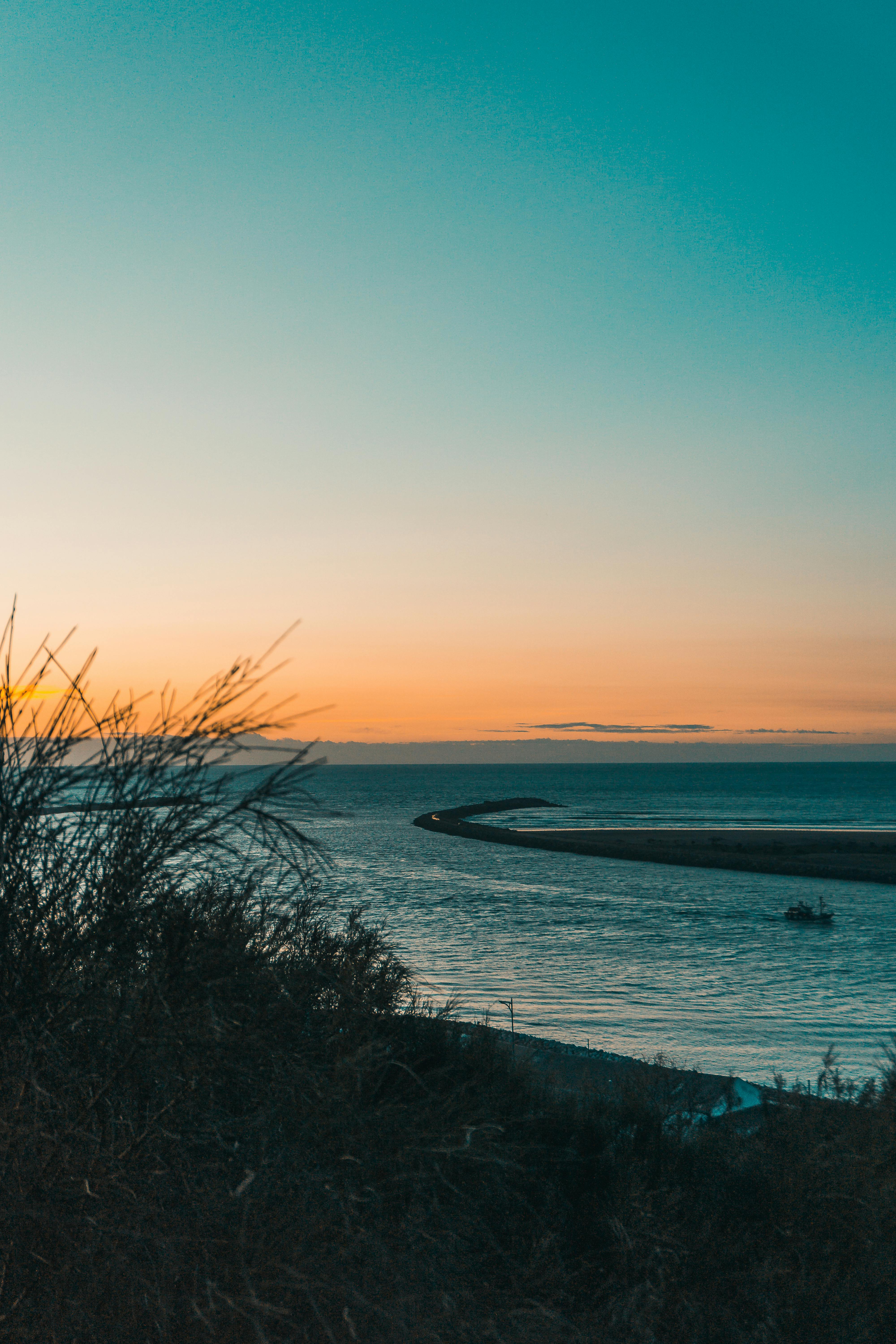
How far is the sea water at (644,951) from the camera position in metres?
20.8

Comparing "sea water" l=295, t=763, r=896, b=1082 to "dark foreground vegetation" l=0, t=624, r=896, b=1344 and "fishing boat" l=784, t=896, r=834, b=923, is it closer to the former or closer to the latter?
"fishing boat" l=784, t=896, r=834, b=923

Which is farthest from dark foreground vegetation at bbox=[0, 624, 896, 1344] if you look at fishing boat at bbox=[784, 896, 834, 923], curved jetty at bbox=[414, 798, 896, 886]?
curved jetty at bbox=[414, 798, 896, 886]

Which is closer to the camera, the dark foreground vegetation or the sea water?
the dark foreground vegetation

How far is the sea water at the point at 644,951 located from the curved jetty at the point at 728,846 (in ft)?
5.31

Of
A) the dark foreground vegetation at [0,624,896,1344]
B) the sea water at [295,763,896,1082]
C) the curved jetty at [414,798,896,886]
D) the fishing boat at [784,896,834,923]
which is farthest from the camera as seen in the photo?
the curved jetty at [414,798,896,886]

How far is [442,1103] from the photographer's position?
22.2 feet

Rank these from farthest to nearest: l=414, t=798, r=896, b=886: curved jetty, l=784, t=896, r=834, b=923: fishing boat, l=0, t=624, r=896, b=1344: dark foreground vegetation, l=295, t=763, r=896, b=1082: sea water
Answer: l=414, t=798, r=896, b=886: curved jetty, l=784, t=896, r=834, b=923: fishing boat, l=295, t=763, r=896, b=1082: sea water, l=0, t=624, r=896, b=1344: dark foreground vegetation

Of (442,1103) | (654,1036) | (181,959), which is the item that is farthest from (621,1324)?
(654,1036)

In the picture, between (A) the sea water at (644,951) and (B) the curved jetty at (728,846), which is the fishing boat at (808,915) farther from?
(B) the curved jetty at (728,846)

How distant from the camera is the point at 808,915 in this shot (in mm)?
38062

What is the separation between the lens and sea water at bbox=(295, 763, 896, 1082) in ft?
68.1

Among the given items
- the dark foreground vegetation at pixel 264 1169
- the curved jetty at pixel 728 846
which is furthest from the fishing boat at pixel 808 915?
the dark foreground vegetation at pixel 264 1169

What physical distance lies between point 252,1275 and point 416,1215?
4.05 feet

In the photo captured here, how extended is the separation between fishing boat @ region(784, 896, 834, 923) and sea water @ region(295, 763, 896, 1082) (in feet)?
1.22
